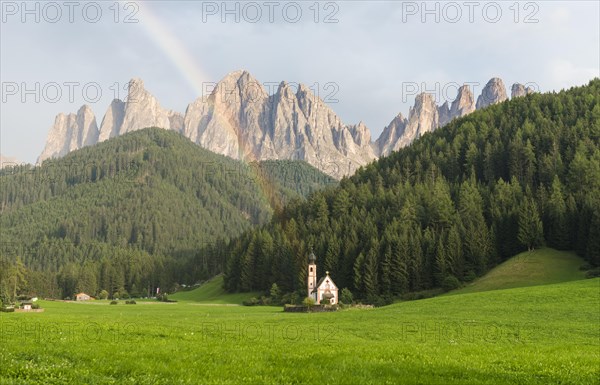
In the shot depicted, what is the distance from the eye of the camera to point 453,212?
121312mm

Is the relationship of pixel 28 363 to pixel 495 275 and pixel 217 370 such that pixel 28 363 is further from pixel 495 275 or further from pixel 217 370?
pixel 495 275

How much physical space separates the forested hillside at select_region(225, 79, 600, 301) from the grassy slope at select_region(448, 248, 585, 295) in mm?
3389

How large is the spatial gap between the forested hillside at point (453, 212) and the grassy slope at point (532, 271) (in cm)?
339

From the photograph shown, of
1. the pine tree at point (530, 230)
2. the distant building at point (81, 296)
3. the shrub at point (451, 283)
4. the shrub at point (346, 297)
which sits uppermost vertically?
the pine tree at point (530, 230)

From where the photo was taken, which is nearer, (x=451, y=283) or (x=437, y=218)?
(x=451, y=283)

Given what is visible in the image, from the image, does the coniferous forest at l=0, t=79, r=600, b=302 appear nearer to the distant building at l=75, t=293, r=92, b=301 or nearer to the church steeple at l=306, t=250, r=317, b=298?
the church steeple at l=306, t=250, r=317, b=298

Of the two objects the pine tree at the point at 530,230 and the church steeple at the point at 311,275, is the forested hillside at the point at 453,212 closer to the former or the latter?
the pine tree at the point at 530,230

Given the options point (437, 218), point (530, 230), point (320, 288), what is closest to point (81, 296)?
point (320, 288)

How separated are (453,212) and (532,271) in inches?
1354

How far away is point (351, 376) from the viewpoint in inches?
603

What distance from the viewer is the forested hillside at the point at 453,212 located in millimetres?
101625

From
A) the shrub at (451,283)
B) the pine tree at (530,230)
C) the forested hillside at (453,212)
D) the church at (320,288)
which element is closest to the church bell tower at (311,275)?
the church at (320,288)

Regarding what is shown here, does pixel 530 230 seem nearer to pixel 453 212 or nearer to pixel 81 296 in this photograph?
pixel 453 212

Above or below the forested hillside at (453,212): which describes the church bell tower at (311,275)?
below
